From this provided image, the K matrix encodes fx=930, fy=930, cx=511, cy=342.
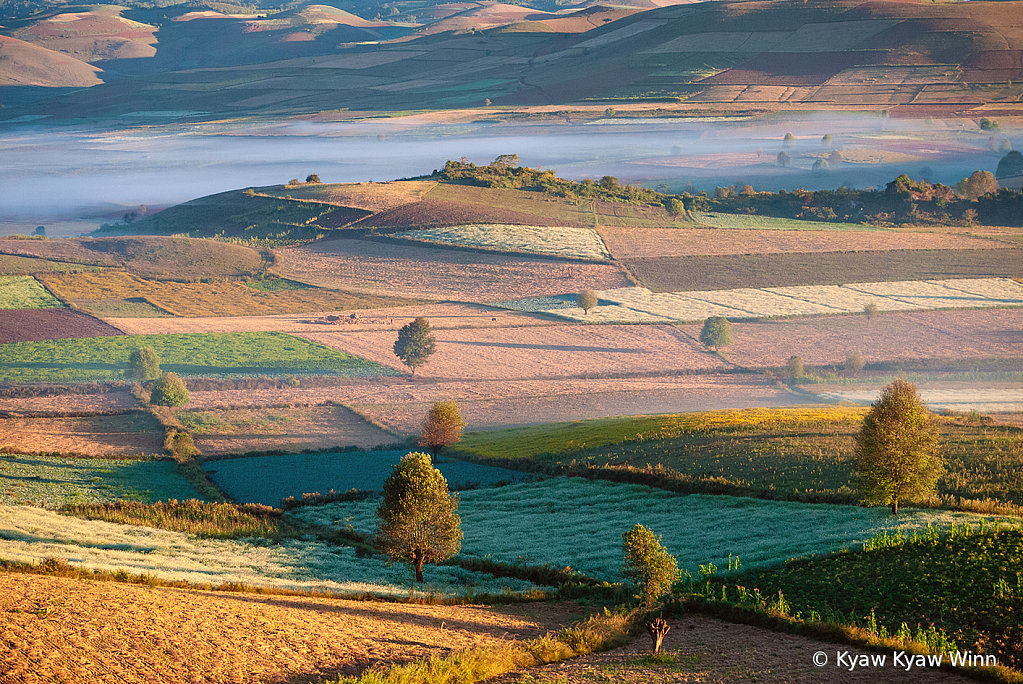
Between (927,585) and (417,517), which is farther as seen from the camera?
(417,517)

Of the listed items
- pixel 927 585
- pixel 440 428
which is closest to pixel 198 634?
pixel 927 585

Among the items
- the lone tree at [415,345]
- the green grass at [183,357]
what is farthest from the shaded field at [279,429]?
the green grass at [183,357]

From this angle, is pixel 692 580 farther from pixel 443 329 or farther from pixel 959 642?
pixel 443 329

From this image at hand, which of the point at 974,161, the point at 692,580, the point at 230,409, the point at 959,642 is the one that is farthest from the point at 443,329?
the point at 974,161

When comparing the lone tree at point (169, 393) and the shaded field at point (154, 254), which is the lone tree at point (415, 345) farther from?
the shaded field at point (154, 254)

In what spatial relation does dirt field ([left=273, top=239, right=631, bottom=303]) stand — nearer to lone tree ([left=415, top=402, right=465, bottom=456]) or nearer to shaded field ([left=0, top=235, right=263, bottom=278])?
shaded field ([left=0, top=235, right=263, bottom=278])

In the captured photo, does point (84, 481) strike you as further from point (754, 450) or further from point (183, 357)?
point (183, 357)
